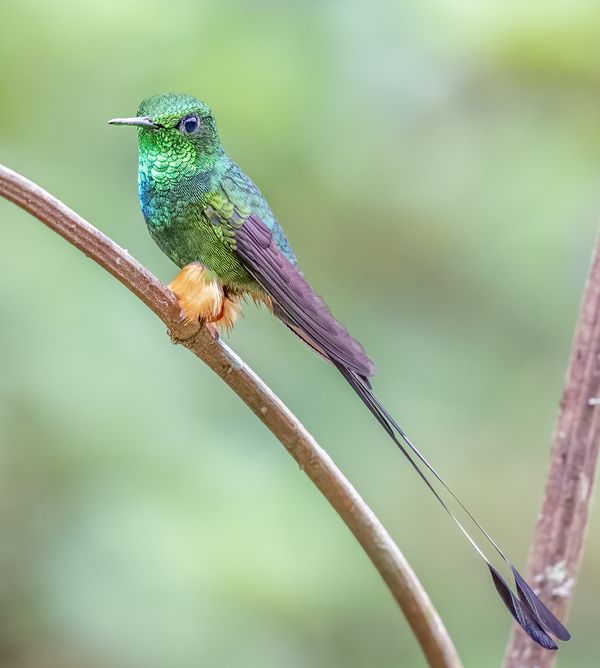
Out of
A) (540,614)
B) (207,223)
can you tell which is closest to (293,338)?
(207,223)

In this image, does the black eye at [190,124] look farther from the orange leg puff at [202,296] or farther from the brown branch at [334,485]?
the brown branch at [334,485]

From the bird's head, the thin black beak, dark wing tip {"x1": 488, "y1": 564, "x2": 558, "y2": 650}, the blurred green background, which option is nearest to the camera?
dark wing tip {"x1": 488, "y1": 564, "x2": 558, "y2": 650}

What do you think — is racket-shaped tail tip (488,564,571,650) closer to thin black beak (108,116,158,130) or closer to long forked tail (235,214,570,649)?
long forked tail (235,214,570,649)

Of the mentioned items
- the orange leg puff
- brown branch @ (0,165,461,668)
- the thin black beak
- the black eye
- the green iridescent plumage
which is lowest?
brown branch @ (0,165,461,668)

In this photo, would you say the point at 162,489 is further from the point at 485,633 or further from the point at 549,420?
the point at 549,420

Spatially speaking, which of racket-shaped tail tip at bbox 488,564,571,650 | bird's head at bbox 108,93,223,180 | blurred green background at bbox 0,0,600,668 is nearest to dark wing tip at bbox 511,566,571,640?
racket-shaped tail tip at bbox 488,564,571,650

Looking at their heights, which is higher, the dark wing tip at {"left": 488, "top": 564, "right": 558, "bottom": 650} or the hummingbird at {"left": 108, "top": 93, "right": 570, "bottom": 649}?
the hummingbird at {"left": 108, "top": 93, "right": 570, "bottom": 649}

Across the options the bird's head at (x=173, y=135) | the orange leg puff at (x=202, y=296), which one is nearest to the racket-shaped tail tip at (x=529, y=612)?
the orange leg puff at (x=202, y=296)

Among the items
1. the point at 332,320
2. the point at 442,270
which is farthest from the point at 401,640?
the point at 332,320
